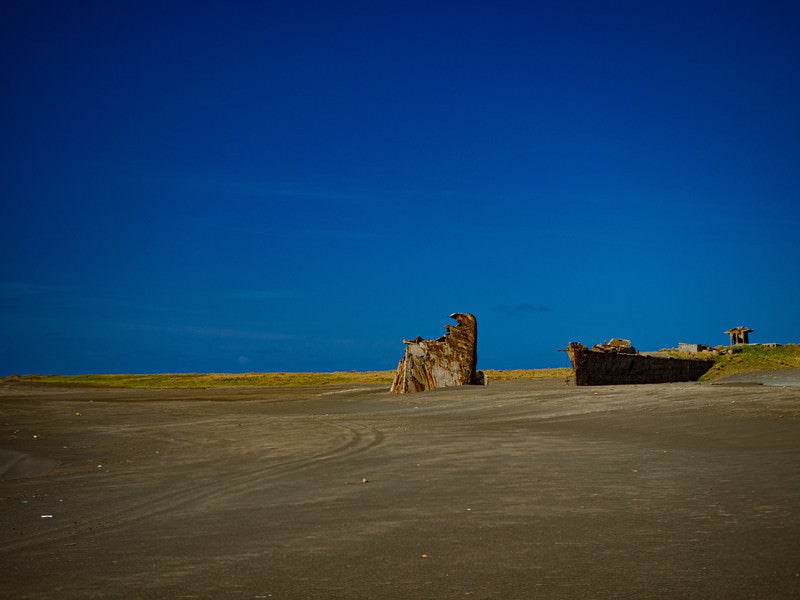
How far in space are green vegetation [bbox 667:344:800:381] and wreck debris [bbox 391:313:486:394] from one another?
1144 centimetres

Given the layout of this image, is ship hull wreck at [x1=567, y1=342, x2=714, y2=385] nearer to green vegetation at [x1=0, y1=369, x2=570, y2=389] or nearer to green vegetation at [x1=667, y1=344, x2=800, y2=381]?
green vegetation at [x1=667, y1=344, x2=800, y2=381]

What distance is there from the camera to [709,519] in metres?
5.37

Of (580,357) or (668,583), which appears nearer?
(668,583)

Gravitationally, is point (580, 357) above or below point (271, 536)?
above

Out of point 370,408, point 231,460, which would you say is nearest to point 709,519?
point 231,460

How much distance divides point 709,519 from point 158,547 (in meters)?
3.67

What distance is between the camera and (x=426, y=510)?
6.11 meters

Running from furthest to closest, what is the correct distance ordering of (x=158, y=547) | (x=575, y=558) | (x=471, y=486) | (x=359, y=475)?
(x=359, y=475)
(x=471, y=486)
(x=158, y=547)
(x=575, y=558)

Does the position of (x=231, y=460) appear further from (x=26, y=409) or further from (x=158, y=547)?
(x=26, y=409)

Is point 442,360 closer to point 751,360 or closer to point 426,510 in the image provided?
point 751,360

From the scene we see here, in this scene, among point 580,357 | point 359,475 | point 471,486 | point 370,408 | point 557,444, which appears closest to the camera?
point 471,486

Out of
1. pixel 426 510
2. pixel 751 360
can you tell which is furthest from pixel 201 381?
pixel 426 510

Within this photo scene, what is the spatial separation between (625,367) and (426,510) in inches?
978

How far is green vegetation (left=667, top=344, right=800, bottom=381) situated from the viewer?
3055 cm
